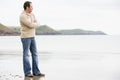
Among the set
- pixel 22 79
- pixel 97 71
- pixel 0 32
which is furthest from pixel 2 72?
pixel 0 32

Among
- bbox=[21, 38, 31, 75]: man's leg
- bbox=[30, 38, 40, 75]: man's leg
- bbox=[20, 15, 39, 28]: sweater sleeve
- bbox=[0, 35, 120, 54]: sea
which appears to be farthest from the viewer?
bbox=[0, 35, 120, 54]: sea

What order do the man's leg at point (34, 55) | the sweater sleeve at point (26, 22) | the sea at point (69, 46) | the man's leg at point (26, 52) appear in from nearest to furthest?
1. the sweater sleeve at point (26, 22)
2. the man's leg at point (26, 52)
3. the man's leg at point (34, 55)
4. the sea at point (69, 46)

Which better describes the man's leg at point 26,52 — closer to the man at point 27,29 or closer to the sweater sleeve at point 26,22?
the man at point 27,29

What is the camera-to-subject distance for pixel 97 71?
14961 millimetres

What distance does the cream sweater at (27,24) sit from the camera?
13.3 meters

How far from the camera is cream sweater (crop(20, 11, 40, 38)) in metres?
13.3

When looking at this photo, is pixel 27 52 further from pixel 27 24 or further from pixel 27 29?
pixel 27 24

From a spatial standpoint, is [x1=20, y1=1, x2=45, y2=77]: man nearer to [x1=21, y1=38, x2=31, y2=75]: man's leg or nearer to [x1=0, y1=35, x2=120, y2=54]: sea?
[x1=21, y1=38, x2=31, y2=75]: man's leg

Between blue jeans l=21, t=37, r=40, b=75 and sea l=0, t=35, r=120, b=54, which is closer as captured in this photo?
blue jeans l=21, t=37, r=40, b=75

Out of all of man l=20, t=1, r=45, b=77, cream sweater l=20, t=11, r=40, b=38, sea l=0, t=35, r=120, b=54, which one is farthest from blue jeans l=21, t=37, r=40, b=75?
sea l=0, t=35, r=120, b=54

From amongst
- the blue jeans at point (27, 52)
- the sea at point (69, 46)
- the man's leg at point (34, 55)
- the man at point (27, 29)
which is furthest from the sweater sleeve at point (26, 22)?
the sea at point (69, 46)

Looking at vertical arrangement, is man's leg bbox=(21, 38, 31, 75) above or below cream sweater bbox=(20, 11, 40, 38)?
below

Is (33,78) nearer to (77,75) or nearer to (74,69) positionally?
(77,75)

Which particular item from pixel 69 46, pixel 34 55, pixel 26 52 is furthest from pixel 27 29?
pixel 69 46
